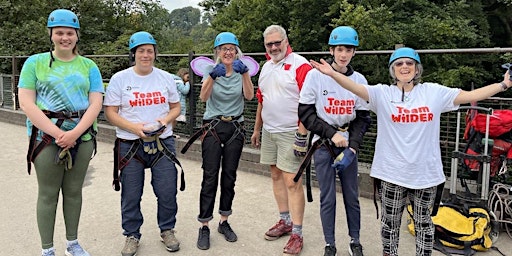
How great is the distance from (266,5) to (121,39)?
693 centimetres

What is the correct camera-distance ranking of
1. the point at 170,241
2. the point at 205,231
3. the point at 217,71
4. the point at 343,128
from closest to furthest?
the point at 343,128 < the point at 217,71 < the point at 170,241 < the point at 205,231

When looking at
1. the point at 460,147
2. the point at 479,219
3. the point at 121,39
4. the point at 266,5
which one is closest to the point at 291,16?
the point at 266,5

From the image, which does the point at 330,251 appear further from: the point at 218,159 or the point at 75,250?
the point at 75,250

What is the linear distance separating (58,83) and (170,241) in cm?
159

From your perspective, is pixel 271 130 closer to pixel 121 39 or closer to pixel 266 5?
pixel 266 5

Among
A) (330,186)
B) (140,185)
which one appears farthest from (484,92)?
(140,185)

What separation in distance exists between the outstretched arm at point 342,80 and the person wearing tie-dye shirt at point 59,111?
1677 mm

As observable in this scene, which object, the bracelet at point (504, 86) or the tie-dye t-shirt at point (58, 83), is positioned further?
the tie-dye t-shirt at point (58, 83)

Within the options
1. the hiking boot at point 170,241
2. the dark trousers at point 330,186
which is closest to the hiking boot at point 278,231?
the dark trousers at point 330,186

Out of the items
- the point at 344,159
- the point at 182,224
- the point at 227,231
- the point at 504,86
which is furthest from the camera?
the point at 182,224

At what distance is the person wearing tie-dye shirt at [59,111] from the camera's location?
10.2 feet

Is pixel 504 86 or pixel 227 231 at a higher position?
pixel 504 86

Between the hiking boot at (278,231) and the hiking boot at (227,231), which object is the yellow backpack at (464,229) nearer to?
the hiking boot at (278,231)

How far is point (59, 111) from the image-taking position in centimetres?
319
